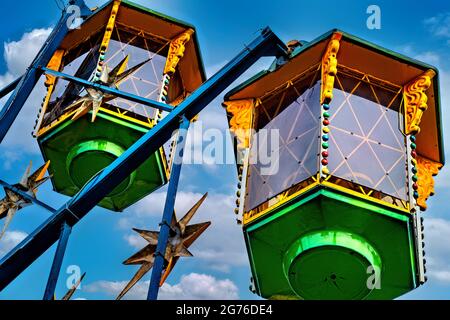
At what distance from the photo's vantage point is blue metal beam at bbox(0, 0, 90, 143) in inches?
444

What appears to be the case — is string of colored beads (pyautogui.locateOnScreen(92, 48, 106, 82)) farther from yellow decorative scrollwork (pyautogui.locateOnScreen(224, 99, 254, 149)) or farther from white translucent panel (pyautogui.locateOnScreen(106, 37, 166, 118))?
yellow decorative scrollwork (pyautogui.locateOnScreen(224, 99, 254, 149))

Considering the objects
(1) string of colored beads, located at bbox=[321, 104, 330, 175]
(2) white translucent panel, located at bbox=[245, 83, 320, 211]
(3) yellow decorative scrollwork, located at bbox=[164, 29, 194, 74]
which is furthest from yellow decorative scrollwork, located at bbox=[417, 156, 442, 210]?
(3) yellow decorative scrollwork, located at bbox=[164, 29, 194, 74]

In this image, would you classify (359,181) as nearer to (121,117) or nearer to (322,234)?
(322,234)

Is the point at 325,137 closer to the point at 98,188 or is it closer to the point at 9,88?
the point at 98,188

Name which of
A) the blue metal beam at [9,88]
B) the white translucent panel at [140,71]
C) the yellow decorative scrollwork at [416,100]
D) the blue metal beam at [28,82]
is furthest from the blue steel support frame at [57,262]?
the yellow decorative scrollwork at [416,100]

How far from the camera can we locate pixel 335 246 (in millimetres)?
12469

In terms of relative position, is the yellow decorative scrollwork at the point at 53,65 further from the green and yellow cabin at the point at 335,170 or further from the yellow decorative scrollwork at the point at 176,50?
the green and yellow cabin at the point at 335,170

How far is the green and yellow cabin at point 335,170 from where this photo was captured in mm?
12562

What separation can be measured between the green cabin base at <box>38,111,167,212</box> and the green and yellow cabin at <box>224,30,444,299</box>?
9.26 feet

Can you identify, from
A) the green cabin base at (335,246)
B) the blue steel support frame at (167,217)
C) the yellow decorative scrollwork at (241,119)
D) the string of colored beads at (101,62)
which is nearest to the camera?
the blue steel support frame at (167,217)

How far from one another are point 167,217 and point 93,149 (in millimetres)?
7843

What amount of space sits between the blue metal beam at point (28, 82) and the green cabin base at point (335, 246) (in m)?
5.27

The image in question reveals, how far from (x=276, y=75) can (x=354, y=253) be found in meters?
4.62

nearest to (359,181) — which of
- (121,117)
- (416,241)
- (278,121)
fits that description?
(416,241)
